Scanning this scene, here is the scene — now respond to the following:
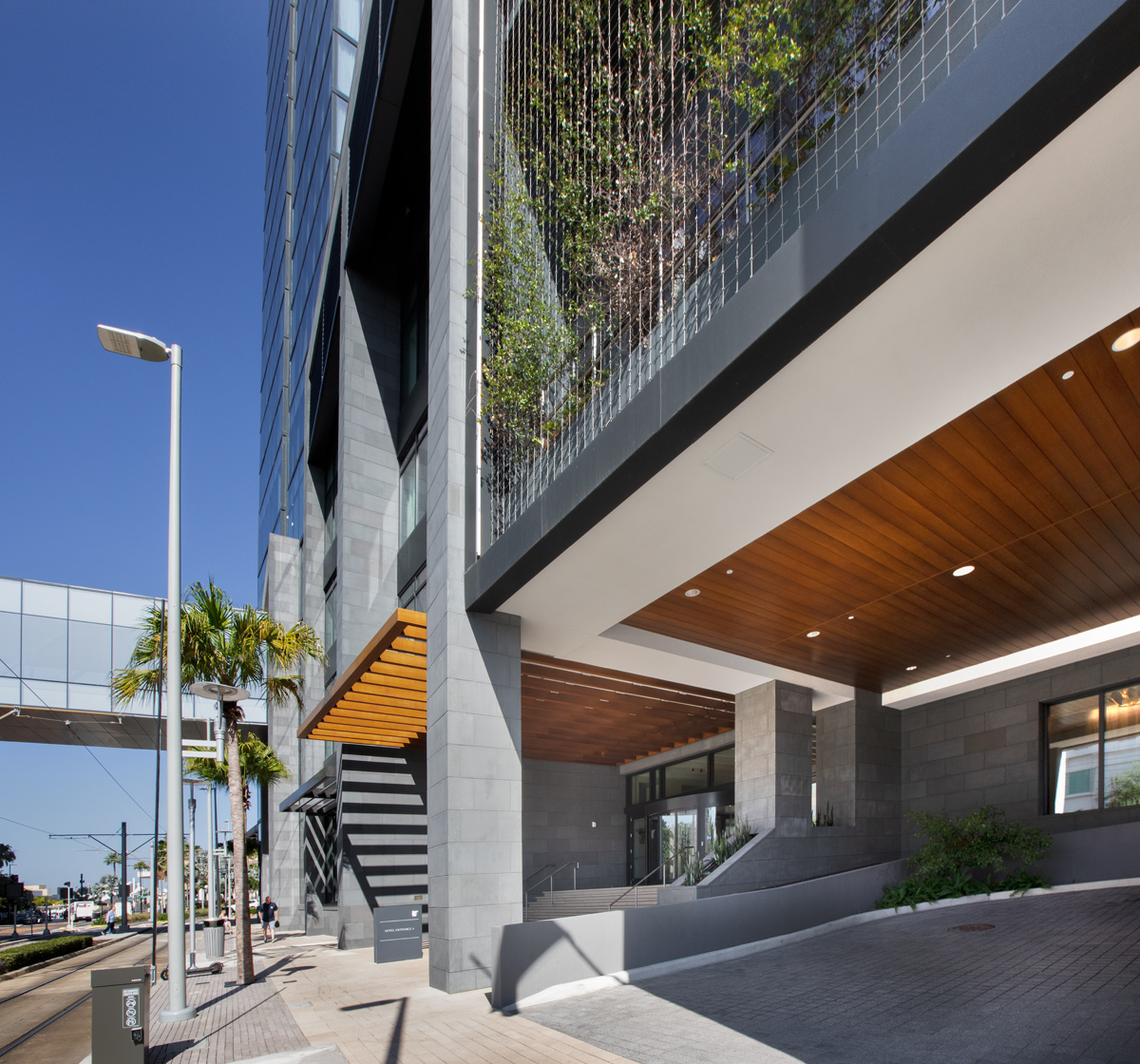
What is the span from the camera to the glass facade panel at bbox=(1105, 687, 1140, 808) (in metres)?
15.0

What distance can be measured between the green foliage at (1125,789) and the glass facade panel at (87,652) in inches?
1493

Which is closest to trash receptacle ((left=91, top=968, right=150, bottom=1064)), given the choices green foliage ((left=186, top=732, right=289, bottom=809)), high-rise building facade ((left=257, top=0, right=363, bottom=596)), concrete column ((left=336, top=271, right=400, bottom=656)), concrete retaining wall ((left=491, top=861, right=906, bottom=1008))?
concrete retaining wall ((left=491, top=861, right=906, bottom=1008))

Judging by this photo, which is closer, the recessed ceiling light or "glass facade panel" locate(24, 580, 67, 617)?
the recessed ceiling light

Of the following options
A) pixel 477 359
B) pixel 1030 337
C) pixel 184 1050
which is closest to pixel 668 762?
pixel 477 359

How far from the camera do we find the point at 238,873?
13055 mm

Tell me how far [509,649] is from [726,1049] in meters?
6.68

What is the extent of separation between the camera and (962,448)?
28.7 feet

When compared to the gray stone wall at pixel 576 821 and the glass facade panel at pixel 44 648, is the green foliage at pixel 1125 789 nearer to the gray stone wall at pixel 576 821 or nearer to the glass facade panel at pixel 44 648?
the gray stone wall at pixel 576 821

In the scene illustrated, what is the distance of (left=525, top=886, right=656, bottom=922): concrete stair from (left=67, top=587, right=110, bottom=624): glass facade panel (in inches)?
1108

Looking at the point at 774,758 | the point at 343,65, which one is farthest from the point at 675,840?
the point at 343,65

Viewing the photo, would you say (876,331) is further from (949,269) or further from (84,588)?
(84,588)

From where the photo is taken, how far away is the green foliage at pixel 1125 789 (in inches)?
588

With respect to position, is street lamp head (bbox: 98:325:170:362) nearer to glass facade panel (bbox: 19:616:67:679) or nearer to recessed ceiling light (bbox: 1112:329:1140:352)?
recessed ceiling light (bbox: 1112:329:1140:352)

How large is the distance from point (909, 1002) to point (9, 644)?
1557 inches
